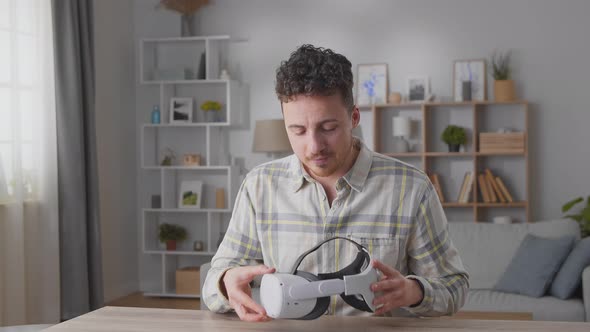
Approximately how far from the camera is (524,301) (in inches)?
157

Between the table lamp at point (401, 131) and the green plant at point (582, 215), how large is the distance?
4.21ft

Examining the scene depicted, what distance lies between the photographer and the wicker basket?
556 centimetres

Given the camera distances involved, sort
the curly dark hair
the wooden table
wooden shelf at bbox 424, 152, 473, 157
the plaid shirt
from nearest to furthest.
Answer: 1. the wooden table
2. the curly dark hair
3. the plaid shirt
4. wooden shelf at bbox 424, 152, 473, 157

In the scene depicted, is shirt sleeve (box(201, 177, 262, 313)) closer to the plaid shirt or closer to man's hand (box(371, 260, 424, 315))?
the plaid shirt

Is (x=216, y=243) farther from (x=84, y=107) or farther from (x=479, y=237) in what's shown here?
(x=479, y=237)

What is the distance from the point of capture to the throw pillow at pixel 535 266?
4102 mm

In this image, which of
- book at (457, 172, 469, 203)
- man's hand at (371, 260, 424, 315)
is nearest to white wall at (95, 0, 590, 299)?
book at (457, 172, 469, 203)

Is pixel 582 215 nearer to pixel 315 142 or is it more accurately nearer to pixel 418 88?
pixel 418 88

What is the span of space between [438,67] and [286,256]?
449cm

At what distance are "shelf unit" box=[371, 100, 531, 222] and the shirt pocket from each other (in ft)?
13.7

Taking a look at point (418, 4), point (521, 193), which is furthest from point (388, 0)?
point (521, 193)

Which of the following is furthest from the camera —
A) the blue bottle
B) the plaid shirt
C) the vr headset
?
the blue bottle

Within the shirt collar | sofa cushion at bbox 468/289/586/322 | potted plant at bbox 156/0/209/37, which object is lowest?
sofa cushion at bbox 468/289/586/322

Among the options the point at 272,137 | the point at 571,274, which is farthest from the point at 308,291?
the point at 272,137
